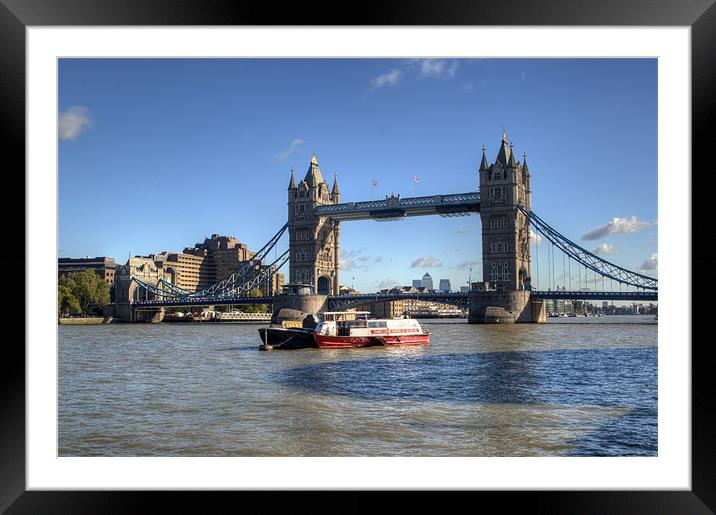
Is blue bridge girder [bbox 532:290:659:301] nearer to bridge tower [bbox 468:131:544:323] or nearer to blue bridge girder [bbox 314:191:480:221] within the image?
bridge tower [bbox 468:131:544:323]

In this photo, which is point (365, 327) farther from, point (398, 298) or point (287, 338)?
point (398, 298)

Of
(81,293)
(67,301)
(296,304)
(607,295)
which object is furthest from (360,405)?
(81,293)

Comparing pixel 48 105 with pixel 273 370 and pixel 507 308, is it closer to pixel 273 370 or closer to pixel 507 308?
pixel 273 370

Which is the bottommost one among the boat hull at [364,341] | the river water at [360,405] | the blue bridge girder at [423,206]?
the boat hull at [364,341]

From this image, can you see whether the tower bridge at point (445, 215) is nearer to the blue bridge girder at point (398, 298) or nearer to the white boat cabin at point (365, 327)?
the blue bridge girder at point (398, 298)

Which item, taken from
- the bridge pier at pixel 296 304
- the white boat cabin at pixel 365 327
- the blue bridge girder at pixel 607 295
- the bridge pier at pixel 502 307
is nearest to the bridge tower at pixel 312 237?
the bridge pier at pixel 296 304
